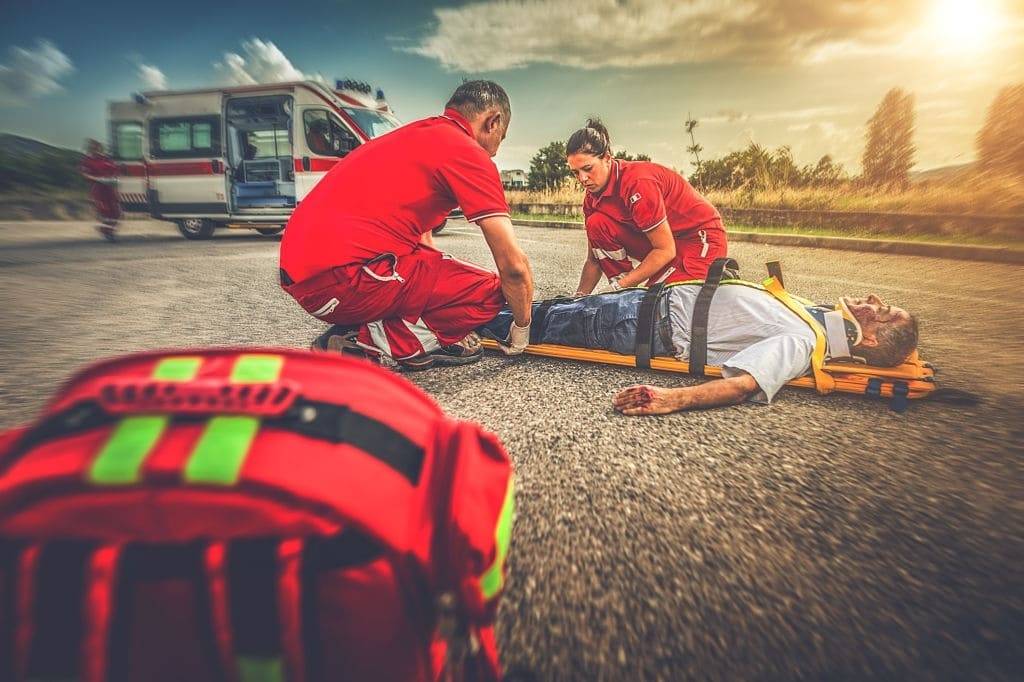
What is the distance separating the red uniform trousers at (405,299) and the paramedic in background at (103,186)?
809cm

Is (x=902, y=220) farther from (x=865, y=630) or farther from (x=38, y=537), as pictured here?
(x=38, y=537)

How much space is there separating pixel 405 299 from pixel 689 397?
1421 mm

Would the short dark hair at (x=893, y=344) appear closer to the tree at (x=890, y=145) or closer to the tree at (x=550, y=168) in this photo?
the tree at (x=890, y=145)

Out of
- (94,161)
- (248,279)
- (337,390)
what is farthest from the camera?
(94,161)

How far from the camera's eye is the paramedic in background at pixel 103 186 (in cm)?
759

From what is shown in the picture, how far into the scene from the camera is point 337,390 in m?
0.67

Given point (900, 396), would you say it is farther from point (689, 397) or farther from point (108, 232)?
point (108, 232)

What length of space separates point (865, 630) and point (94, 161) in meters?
11.3

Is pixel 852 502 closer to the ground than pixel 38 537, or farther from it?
closer to the ground

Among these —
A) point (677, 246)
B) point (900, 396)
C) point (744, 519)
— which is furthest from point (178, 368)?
point (677, 246)

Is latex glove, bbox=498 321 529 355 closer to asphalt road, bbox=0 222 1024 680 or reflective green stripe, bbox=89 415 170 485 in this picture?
asphalt road, bbox=0 222 1024 680

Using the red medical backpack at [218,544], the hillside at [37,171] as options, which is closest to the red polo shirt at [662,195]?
the red medical backpack at [218,544]

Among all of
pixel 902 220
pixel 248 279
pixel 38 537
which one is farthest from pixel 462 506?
pixel 902 220

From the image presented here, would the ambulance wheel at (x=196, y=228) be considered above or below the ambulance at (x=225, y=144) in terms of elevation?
below
